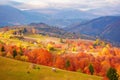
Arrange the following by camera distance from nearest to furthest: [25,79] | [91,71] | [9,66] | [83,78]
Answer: [25,79], [83,78], [9,66], [91,71]

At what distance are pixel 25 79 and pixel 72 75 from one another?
19435mm

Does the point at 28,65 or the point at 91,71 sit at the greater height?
the point at 28,65

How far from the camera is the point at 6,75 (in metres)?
95.8

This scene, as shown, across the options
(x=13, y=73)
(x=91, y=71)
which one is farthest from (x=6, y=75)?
(x=91, y=71)

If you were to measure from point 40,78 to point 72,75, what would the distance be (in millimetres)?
13812

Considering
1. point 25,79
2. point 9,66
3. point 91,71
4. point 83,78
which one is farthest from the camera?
point 91,71

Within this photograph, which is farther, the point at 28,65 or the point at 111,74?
the point at 28,65

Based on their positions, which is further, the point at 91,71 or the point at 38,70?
the point at 91,71

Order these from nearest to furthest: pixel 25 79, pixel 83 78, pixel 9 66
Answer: pixel 25 79
pixel 83 78
pixel 9 66

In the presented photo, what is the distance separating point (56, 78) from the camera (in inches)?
3802

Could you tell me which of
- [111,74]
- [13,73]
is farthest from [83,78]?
[13,73]

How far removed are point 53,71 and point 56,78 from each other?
9395mm

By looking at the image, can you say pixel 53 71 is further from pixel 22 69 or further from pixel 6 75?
pixel 6 75

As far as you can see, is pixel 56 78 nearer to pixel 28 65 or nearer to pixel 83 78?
pixel 83 78
